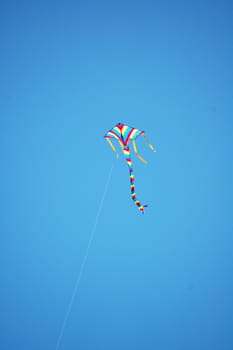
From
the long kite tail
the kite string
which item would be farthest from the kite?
the kite string

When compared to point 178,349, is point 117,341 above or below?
above

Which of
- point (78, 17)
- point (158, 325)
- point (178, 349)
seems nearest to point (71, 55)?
point (78, 17)

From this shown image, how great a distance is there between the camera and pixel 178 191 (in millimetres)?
1814

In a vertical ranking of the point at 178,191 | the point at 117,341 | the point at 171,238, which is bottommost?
the point at 117,341

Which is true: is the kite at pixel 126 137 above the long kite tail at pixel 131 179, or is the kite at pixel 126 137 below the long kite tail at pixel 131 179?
above

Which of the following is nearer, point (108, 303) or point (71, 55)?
point (71, 55)

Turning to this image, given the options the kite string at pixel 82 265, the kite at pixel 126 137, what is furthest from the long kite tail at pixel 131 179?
the kite string at pixel 82 265

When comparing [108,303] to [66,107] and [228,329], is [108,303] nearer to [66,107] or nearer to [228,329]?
[228,329]

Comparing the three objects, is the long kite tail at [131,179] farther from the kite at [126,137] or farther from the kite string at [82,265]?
the kite string at [82,265]

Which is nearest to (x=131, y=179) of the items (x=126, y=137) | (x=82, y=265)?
(x=126, y=137)

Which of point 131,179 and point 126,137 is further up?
point 126,137

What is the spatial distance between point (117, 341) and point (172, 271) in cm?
57

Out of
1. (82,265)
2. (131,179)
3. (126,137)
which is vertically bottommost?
(82,265)

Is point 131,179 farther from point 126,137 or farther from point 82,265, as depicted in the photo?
point 82,265
